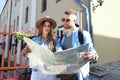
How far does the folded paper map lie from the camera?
2.71 meters

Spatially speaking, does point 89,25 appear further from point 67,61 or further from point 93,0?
point 67,61

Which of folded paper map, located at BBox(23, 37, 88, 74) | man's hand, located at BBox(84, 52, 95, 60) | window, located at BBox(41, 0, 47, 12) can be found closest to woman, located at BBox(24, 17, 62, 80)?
folded paper map, located at BBox(23, 37, 88, 74)

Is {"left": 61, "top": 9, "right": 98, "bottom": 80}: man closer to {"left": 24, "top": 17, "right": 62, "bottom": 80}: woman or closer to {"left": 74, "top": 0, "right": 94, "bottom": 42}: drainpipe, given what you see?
{"left": 24, "top": 17, "right": 62, "bottom": 80}: woman

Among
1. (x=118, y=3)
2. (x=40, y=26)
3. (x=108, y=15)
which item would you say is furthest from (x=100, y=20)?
(x=40, y=26)

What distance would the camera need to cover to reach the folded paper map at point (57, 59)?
271 cm

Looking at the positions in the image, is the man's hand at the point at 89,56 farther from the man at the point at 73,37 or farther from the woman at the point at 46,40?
the woman at the point at 46,40

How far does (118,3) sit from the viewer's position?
397 inches

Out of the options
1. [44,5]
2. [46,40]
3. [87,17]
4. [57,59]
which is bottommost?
[57,59]

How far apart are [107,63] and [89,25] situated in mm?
1469

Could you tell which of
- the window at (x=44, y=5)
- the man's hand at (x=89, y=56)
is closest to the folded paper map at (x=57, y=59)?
the man's hand at (x=89, y=56)

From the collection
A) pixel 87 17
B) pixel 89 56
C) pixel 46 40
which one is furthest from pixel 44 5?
pixel 89 56

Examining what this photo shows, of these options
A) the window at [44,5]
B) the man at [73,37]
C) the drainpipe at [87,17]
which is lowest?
the man at [73,37]

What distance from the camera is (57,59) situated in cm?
282

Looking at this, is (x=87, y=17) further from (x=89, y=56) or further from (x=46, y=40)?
(x=89, y=56)
